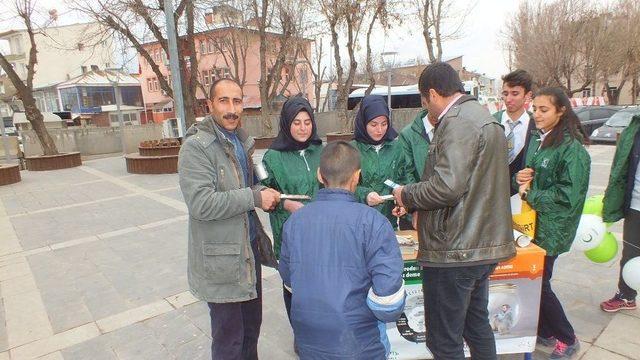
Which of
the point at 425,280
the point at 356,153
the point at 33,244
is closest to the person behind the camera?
the point at 356,153

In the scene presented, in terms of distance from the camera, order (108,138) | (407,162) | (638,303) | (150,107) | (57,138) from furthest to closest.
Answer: (150,107) < (108,138) < (57,138) < (638,303) < (407,162)

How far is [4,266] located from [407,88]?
77.4 feet

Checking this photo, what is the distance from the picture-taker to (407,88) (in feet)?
83.4

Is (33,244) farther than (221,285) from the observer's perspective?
Yes

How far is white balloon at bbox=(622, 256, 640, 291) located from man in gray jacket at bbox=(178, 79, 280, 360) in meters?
2.64

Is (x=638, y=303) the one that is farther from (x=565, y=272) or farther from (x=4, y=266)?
(x=4, y=266)

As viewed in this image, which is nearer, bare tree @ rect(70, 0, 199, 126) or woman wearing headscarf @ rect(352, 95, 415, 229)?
woman wearing headscarf @ rect(352, 95, 415, 229)

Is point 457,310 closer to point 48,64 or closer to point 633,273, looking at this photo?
point 633,273

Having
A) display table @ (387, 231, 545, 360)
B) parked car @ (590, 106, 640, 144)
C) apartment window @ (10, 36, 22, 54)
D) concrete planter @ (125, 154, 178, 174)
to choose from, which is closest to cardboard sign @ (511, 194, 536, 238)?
display table @ (387, 231, 545, 360)

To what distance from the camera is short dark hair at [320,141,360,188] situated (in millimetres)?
1779

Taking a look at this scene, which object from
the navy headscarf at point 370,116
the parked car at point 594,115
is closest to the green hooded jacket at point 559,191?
the navy headscarf at point 370,116

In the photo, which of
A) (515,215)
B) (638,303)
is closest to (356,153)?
(515,215)

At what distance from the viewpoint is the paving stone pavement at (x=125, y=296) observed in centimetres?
307

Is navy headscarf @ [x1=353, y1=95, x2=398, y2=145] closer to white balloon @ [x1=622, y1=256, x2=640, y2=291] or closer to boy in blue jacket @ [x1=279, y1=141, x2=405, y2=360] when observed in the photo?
boy in blue jacket @ [x1=279, y1=141, x2=405, y2=360]
